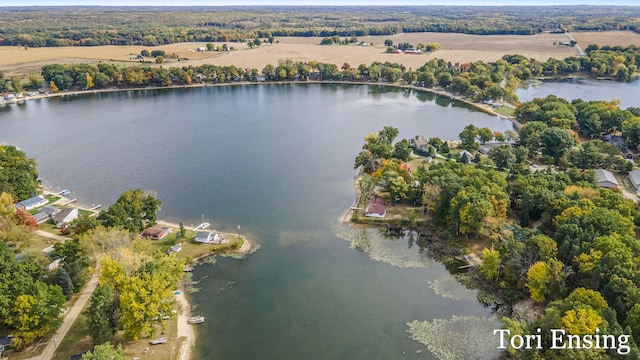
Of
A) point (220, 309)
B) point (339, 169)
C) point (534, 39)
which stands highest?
point (534, 39)

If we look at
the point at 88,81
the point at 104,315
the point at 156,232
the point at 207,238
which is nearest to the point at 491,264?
the point at 207,238

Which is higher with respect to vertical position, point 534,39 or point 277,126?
point 534,39

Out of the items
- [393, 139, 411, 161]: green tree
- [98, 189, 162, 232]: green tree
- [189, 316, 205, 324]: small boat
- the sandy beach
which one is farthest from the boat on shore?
[393, 139, 411, 161]: green tree

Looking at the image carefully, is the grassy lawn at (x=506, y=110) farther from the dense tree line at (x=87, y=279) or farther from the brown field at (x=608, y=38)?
the brown field at (x=608, y=38)

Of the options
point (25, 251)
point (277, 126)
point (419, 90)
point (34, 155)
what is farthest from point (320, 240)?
point (419, 90)

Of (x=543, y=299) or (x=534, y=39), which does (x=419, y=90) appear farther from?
(x=534, y=39)

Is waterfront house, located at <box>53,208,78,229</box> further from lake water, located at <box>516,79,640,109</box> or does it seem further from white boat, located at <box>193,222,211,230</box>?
lake water, located at <box>516,79,640,109</box>

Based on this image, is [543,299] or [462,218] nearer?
[543,299]
